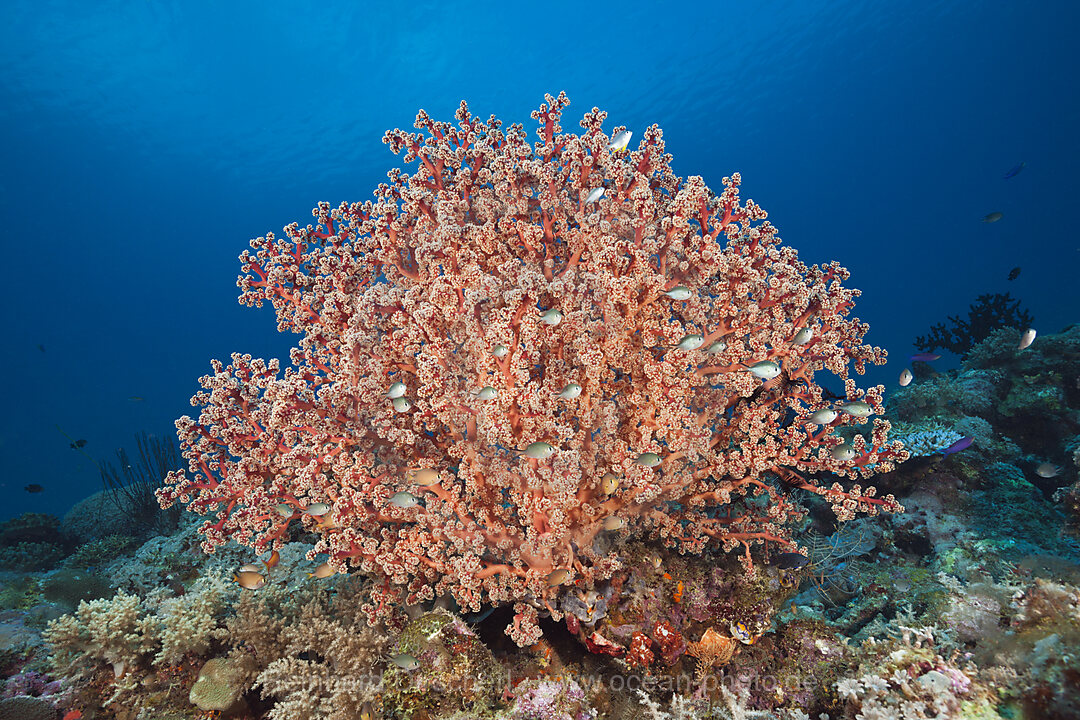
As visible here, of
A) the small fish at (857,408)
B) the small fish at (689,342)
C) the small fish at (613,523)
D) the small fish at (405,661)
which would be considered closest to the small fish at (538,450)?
the small fish at (613,523)

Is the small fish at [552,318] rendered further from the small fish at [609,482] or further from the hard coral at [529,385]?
the small fish at [609,482]

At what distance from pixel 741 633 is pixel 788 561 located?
970 mm

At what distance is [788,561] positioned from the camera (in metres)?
4.28

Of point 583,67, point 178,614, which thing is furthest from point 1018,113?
point 178,614

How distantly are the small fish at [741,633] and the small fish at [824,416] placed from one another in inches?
72.2

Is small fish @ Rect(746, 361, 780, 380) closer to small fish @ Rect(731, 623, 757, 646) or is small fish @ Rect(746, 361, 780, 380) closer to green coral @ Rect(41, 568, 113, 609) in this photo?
small fish @ Rect(731, 623, 757, 646)

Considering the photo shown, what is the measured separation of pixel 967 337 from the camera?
14.9 meters

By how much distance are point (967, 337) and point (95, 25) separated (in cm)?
7433

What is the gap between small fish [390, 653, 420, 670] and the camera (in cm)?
334

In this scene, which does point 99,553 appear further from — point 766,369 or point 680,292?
point 766,369

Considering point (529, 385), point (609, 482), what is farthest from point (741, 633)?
point (529, 385)

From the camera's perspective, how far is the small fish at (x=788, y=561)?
166 inches

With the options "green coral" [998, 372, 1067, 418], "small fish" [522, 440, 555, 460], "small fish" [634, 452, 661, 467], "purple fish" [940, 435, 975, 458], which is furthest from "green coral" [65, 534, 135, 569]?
"green coral" [998, 372, 1067, 418]

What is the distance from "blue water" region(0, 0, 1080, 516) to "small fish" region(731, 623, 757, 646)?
35.7m
